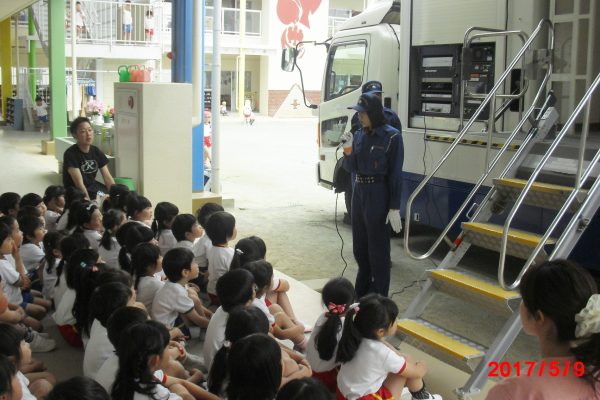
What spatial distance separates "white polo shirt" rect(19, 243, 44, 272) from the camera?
219 inches

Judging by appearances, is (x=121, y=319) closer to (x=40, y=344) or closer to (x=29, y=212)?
(x=40, y=344)

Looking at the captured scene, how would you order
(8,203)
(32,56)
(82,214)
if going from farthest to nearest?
(32,56)
(8,203)
(82,214)

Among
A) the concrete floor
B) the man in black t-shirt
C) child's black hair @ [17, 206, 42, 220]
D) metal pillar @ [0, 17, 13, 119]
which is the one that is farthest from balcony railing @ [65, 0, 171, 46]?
child's black hair @ [17, 206, 42, 220]

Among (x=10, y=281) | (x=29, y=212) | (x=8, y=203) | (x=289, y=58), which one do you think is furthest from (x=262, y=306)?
(x=289, y=58)

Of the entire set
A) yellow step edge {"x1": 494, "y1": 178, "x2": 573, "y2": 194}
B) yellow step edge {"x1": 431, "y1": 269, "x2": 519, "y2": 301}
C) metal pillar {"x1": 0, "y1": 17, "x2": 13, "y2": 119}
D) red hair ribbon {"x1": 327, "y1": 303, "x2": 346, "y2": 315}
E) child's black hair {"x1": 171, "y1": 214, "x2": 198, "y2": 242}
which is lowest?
red hair ribbon {"x1": 327, "y1": 303, "x2": 346, "y2": 315}

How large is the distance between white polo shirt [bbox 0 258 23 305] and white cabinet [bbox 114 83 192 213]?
3471 millimetres

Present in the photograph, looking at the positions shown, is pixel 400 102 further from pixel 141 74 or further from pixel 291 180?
pixel 291 180

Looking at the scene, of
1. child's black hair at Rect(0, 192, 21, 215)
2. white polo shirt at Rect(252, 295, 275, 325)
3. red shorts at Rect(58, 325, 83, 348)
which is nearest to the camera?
white polo shirt at Rect(252, 295, 275, 325)

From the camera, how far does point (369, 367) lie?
3553 mm

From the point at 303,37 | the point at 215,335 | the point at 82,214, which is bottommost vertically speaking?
the point at 215,335

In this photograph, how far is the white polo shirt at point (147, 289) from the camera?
4785 mm

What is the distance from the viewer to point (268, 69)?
112 feet

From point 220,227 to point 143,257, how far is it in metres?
0.72

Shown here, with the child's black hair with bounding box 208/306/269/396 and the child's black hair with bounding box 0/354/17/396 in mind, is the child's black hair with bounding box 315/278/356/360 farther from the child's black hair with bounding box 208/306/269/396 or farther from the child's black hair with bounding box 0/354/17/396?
the child's black hair with bounding box 0/354/17/396
